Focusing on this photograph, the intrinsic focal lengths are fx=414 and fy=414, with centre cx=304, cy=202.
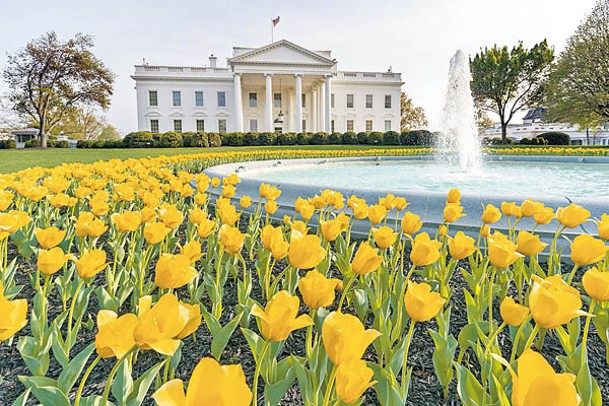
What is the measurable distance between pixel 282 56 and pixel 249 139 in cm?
1465

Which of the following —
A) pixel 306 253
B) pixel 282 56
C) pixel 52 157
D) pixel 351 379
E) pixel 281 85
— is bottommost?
pixel 351 379

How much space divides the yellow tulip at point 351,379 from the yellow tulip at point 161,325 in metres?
0.32

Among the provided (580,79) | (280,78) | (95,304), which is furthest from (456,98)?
(280,78)

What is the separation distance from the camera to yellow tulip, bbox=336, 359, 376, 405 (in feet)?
2.56

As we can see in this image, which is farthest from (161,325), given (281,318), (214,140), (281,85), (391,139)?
(281,85)

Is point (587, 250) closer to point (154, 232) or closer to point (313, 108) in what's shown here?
point (154, 232)

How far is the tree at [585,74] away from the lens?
2905 cm

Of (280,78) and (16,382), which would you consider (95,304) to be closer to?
(16,382)

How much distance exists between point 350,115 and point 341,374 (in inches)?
1971

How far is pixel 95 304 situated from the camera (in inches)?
93.9

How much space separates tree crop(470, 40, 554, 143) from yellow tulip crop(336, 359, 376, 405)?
1572 inches

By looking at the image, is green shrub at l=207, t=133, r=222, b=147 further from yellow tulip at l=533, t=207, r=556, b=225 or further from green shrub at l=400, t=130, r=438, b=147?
yellow tulip at l=533, t=207, r=556, b=225

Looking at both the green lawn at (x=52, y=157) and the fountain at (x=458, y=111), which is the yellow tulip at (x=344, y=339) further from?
the fountain at (x=458, y=111)

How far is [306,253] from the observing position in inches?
54.6
